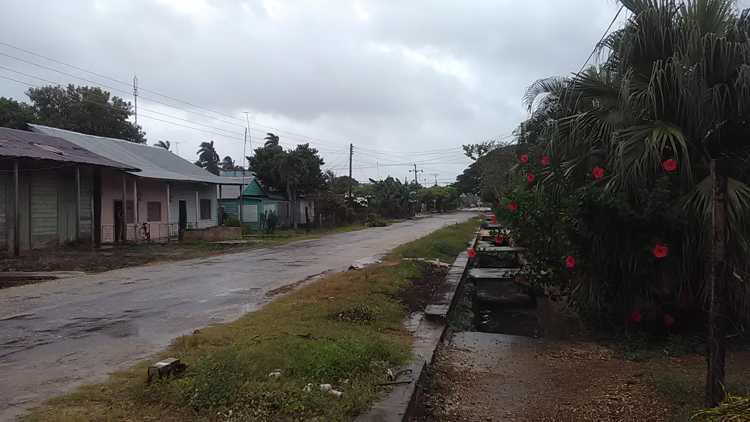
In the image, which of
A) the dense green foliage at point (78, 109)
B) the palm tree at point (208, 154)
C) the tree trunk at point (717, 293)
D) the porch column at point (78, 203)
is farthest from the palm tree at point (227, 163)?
the tree trunk at point (717, 293)

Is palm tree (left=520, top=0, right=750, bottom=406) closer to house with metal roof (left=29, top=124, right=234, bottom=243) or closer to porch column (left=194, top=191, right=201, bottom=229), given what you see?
house with metal roof (left=29, top=124, right=234, bottom=243)

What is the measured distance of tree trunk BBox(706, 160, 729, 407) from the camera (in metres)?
3.53

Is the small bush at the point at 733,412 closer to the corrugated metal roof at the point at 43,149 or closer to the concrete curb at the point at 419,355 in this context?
the concrete curb at the point at 419,355

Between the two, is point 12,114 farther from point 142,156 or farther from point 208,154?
point 208,154

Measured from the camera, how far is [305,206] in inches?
1759

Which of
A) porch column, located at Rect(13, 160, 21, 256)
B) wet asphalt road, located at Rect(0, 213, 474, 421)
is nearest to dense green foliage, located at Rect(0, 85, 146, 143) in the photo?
porch column, located at Rect(13, 160, 21, 256)

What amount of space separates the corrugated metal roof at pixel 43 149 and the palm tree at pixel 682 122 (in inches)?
667

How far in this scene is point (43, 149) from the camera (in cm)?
2062

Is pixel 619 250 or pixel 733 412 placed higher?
pixel 619 250

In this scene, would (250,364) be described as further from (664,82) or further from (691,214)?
(664,82)

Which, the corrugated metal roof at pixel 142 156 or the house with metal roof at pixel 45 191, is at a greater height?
the corrugated metal roof at pixel 142 156

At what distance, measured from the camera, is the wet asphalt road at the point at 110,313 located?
547 cm

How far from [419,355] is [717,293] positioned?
10.5 feet

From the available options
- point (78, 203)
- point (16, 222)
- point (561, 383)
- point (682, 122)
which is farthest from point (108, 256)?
point (682, 122)
